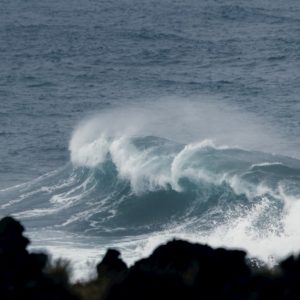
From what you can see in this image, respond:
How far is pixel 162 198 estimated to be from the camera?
177ft

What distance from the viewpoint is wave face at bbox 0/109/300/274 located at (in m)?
46.9

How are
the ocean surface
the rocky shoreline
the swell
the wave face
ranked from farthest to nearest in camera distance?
the swell, the ocean surface, the wave face, the rocky shoreline

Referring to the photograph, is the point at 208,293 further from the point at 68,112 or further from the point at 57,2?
the point at 57,2

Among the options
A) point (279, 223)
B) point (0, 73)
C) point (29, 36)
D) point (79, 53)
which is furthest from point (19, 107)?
point (279, 223)

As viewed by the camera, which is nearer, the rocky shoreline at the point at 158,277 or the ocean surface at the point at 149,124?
the rocky shoreline at the point at 158,277

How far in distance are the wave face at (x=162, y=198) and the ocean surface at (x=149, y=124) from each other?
3.3 inches

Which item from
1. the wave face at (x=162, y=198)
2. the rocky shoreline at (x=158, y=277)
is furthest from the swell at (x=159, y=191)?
the rocky shoreline at (x=158, y=277)

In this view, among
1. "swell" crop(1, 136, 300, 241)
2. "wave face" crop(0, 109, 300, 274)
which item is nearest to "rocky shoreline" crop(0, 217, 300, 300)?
"wave face" crop(0, 109, 300, 274)

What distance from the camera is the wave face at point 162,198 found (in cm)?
4694

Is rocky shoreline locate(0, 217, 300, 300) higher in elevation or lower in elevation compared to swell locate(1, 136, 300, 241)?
lower

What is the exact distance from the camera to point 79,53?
96.1m

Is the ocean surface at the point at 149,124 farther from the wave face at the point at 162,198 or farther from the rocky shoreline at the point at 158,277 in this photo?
the rocky shoreline at the point at 158,277

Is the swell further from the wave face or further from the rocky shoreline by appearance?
the rocky shoreline

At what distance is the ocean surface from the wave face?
8 cm
